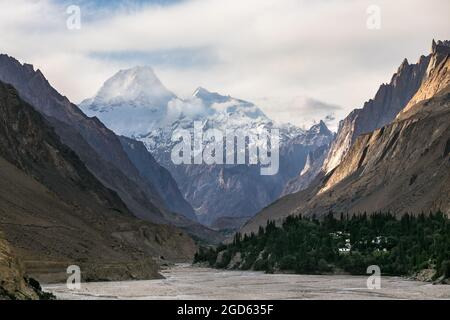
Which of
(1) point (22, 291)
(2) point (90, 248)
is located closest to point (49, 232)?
(2) point (90, 248)

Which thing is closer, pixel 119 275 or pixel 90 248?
pixel 119 275

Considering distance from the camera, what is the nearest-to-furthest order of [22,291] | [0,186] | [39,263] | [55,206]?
[22,291] → [39,263] → [0,186] → [55,206]

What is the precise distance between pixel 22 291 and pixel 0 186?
357 ft

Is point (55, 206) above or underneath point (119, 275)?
above

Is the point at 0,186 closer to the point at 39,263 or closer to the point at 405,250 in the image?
the point at 39,263

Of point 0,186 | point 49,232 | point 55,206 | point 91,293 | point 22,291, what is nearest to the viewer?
point 22,291

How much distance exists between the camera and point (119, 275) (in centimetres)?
13975

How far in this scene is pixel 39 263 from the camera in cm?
13200

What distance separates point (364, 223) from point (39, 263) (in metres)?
92.2

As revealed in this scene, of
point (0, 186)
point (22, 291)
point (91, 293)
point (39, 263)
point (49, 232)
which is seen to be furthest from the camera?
point (0, 186)
